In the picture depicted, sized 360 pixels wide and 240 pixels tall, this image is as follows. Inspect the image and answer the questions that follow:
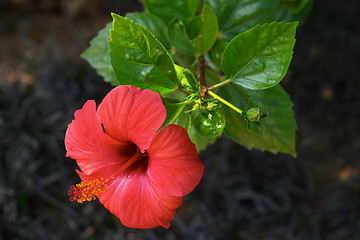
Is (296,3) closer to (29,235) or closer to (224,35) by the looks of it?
(224,35)

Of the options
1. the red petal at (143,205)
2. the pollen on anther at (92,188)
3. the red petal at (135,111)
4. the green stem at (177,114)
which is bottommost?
the red petal at (143,205)

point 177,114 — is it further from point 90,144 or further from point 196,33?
point 196,33

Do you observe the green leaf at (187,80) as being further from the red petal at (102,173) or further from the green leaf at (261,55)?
the red petal at (102,173)

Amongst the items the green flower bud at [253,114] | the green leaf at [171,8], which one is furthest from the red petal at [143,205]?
the green leaf at [171,8]

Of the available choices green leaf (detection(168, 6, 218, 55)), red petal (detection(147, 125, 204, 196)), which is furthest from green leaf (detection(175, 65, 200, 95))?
green leaf (detection(168, 6, 218, 55))

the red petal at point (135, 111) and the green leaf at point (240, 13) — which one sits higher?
the red petal at point (135, 111)

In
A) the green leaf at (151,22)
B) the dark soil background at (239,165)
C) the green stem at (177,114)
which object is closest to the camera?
the green stem at (177,114)

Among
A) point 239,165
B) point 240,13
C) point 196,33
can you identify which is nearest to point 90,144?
point 196,33

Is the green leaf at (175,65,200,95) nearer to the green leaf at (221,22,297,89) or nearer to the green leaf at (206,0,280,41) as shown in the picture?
the green leaf at (221,22,297,89)
